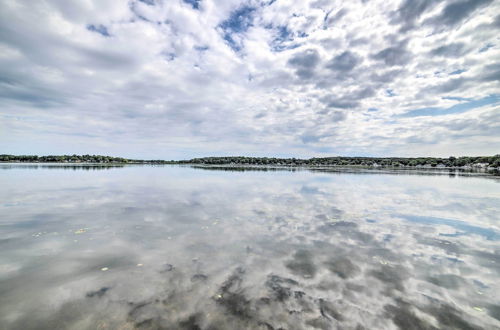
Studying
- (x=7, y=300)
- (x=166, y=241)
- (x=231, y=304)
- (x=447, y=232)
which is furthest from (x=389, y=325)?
(x=447, y=232)

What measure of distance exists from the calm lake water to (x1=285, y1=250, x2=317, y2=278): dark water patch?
73 millimetres

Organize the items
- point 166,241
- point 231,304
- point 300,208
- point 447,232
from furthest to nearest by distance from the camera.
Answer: point 300,208, point 447,232, point 166,241, point 231,304

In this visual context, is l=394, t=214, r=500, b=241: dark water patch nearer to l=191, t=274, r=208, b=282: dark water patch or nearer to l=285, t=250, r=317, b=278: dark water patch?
l=285, t=250, r=317, b=278: dark water patch

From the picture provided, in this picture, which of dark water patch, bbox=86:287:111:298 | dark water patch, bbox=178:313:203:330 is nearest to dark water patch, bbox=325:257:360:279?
dark water patch, bbox=178:313:203:330

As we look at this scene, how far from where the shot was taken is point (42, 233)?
12.4m

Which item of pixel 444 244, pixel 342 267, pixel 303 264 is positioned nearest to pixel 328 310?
pixel 303 264

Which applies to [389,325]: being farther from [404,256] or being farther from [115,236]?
[115,236]

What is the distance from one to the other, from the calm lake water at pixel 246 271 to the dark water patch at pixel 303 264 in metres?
0.07

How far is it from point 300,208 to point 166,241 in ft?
37.4

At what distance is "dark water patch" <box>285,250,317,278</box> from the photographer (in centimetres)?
830

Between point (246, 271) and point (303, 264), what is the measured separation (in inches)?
91.3

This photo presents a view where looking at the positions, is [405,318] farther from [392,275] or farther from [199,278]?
[199,278]

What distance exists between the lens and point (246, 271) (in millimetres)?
8375

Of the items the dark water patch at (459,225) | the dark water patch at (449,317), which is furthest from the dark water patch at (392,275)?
the dark water patch at (459,225)
